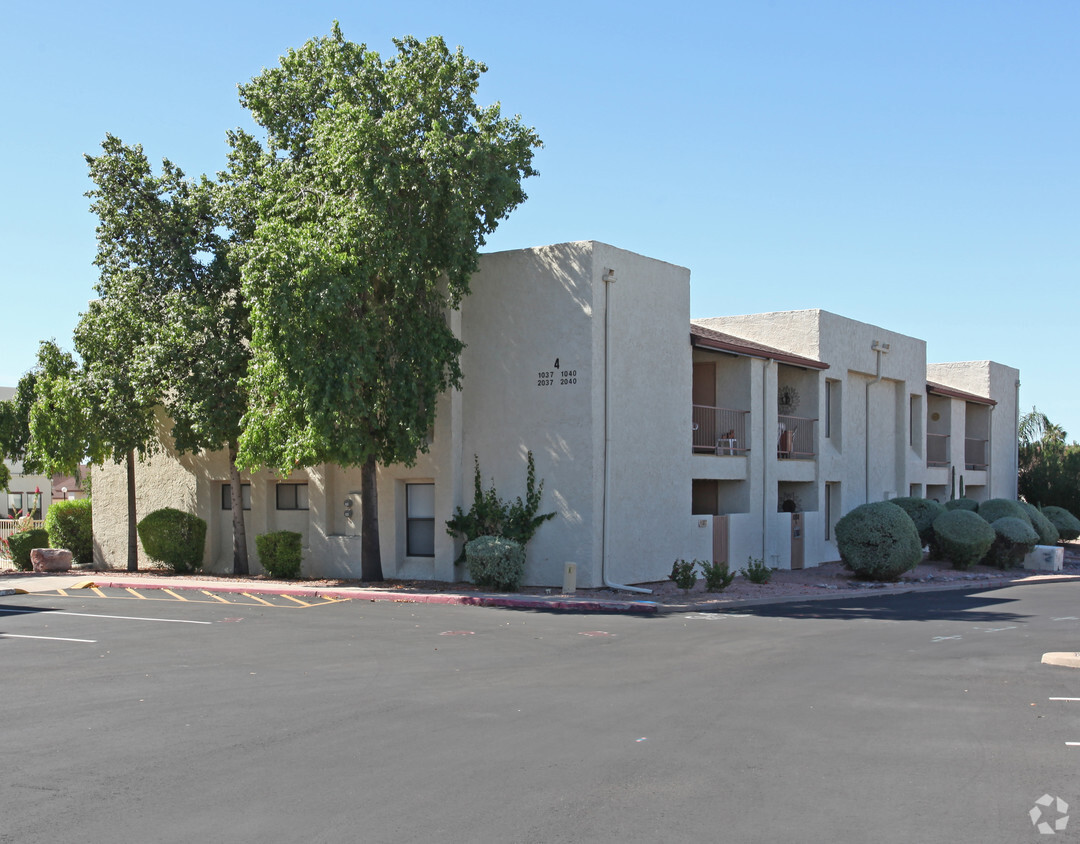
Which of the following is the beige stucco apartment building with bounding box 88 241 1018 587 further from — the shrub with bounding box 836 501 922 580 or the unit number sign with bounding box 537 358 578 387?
the shrub with bounding box 836 501 922 580

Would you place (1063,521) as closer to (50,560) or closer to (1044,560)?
(1044,560)

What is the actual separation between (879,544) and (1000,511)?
8.73 metres

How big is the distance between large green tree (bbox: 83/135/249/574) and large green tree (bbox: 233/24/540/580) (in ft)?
5.62

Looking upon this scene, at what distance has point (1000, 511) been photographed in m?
31.2

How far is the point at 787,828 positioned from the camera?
6102mm

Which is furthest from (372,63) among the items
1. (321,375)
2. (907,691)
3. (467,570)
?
(907,691)

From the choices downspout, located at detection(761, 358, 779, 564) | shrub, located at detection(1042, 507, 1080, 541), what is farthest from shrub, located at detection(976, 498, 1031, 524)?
downspout, located at detection(761, 358, 779, 564)

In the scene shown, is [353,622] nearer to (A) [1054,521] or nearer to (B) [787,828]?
(B) [787,828]

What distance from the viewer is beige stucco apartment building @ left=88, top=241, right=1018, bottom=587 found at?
21609mm

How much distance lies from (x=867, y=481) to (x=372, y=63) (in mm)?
19995

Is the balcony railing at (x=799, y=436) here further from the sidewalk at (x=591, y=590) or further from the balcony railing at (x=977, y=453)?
the balcony railing at (x=977, y=453)

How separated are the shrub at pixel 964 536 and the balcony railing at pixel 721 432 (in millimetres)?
6735

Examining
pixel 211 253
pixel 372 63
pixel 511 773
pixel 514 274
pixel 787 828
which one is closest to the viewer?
pixel 787 828

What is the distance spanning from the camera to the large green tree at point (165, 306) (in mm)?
22984
